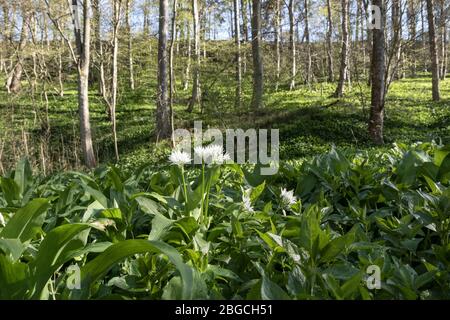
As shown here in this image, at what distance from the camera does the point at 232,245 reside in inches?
55.1

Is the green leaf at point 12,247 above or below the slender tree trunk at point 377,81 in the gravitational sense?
below

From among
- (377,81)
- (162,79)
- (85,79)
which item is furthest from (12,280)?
(162,79)

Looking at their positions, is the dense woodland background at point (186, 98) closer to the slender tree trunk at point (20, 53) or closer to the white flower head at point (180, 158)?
the slender tree trunk at point (20, 53)

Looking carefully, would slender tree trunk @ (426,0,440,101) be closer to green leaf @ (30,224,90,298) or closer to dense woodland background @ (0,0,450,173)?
dense woodland background @ (0,0,450,173)

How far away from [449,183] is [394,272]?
101cm

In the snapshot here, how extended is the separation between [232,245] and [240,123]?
1308cm

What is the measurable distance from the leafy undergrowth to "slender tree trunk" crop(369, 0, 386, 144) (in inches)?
320

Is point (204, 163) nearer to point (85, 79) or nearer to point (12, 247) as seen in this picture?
point (12, 247)

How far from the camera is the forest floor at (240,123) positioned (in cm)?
1111

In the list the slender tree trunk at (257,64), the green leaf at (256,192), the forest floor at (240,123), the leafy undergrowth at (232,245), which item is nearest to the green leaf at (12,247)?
the leafy undergrowth at (232,245)

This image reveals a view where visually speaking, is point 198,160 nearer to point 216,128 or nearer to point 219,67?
point 216,128

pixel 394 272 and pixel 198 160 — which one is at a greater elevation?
pixel 198 160

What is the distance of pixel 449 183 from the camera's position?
193 cm
